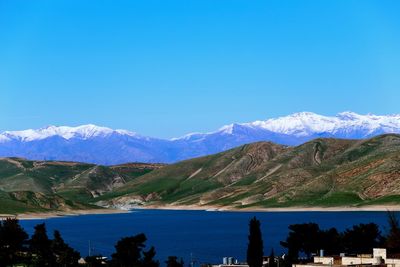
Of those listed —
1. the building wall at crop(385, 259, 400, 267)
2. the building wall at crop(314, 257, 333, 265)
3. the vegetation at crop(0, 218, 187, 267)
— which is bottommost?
the building wall at crop(385, 259, 400, 267)

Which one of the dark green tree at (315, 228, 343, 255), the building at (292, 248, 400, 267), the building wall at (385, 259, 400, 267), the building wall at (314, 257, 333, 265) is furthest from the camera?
the dark green tree at (315, 228, 343, 255)

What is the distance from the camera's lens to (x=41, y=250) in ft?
489

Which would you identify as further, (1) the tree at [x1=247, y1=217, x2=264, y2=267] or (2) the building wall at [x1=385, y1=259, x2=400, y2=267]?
(1) the tree at [x1=247, y1=217, x2=264, y2=267]

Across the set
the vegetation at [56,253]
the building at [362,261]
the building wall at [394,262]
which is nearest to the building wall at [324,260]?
the building at [362,261]

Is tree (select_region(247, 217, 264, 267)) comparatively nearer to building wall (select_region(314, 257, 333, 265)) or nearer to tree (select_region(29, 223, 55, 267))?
building wall (select_region(314, 257, 333, 265))

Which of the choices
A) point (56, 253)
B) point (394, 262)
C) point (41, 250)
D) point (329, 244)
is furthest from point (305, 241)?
point (41, 250)

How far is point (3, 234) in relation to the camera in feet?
495

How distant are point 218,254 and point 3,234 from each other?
5286 centimetres

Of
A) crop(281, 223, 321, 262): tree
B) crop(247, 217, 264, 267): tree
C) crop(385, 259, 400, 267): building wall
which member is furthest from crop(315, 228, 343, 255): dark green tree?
crop(385, 259, 400, 267): building wall

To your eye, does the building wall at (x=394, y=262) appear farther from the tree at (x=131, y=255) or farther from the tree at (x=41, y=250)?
the tree at (x=41, y=250)

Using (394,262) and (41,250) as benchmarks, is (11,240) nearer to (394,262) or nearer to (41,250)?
(41,250)

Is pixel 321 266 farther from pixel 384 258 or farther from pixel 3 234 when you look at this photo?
pixel 3 234

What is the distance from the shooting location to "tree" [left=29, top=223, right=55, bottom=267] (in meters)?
138

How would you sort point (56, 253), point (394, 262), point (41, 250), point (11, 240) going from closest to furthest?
point (394, 262) < point (41, 250) < point (56, 253) < point (11, 240)
